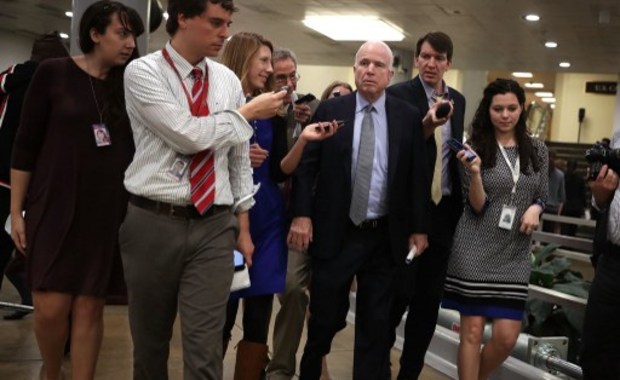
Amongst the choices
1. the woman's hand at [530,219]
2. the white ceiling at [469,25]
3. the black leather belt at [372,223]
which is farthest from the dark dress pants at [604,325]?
the white ceiling at [469,25]

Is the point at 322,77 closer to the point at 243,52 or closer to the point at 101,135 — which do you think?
the point at 243,52

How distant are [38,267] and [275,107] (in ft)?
4.18

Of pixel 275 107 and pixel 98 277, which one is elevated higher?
pixel 275 107

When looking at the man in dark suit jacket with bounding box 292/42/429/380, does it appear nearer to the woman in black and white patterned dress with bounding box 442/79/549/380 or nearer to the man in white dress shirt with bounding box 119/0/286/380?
the woman in black and white patterned dress with bounding box 442/79/549/380

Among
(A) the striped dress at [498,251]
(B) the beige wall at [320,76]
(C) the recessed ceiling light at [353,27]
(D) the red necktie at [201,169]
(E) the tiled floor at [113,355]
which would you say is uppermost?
(C) the recessed ceiling light at [353,27]

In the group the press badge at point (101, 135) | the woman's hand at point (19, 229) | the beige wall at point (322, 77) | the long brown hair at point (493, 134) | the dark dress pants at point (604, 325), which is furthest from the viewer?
the beige wall at point (322, 77)

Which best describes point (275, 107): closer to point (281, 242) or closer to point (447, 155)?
point (281, 242)

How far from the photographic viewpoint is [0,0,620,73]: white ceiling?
12.4 metres

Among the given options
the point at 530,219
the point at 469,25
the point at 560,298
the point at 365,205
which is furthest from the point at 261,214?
the point at 469,25

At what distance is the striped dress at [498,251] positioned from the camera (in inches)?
159

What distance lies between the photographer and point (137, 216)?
9.42ft

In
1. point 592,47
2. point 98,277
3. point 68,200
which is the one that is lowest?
point 98,277

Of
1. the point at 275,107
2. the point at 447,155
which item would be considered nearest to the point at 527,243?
the point at 447,155

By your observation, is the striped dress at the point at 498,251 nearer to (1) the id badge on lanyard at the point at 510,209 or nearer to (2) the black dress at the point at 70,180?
(1) the id badge on lanyard at the point at 510,209
